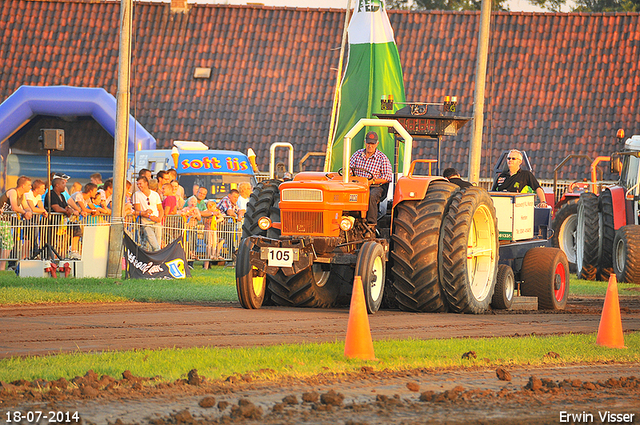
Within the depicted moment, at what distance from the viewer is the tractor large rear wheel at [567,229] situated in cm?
2382

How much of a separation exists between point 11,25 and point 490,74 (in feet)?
55.3

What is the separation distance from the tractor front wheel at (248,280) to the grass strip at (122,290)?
190 centimetres

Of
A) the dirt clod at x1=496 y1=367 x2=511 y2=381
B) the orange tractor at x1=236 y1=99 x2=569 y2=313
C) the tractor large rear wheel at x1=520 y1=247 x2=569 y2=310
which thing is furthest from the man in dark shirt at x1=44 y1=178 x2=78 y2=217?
the dirt clod at x1=496 y1=367 x2=511 y2=381

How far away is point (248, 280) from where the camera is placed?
12.6m

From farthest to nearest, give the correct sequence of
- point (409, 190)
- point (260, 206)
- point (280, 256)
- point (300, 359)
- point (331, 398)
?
point (260, 206)
point (409, 190)
point (280, 256)
point (300, 359)
point (331, 398)

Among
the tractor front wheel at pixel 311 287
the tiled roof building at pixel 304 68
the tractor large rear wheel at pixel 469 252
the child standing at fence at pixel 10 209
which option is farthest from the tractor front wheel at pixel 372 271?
the tiled roof building at pixel 304 68

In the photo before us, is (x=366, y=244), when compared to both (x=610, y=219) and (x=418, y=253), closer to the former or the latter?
(x=418, y=253)

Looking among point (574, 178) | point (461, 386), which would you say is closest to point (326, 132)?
point (574, 178)

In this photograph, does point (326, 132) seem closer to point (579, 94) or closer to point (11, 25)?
point (579, 94)

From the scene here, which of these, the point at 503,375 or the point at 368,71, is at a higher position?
the point at 368,71

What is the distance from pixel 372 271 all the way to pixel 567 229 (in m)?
13.4

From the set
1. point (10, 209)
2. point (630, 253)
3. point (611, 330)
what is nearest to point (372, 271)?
point (611, 330)

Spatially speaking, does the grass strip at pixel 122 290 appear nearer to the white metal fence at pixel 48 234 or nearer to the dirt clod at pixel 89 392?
the white metal fence at pixel 48 234

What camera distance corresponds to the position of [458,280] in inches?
492
